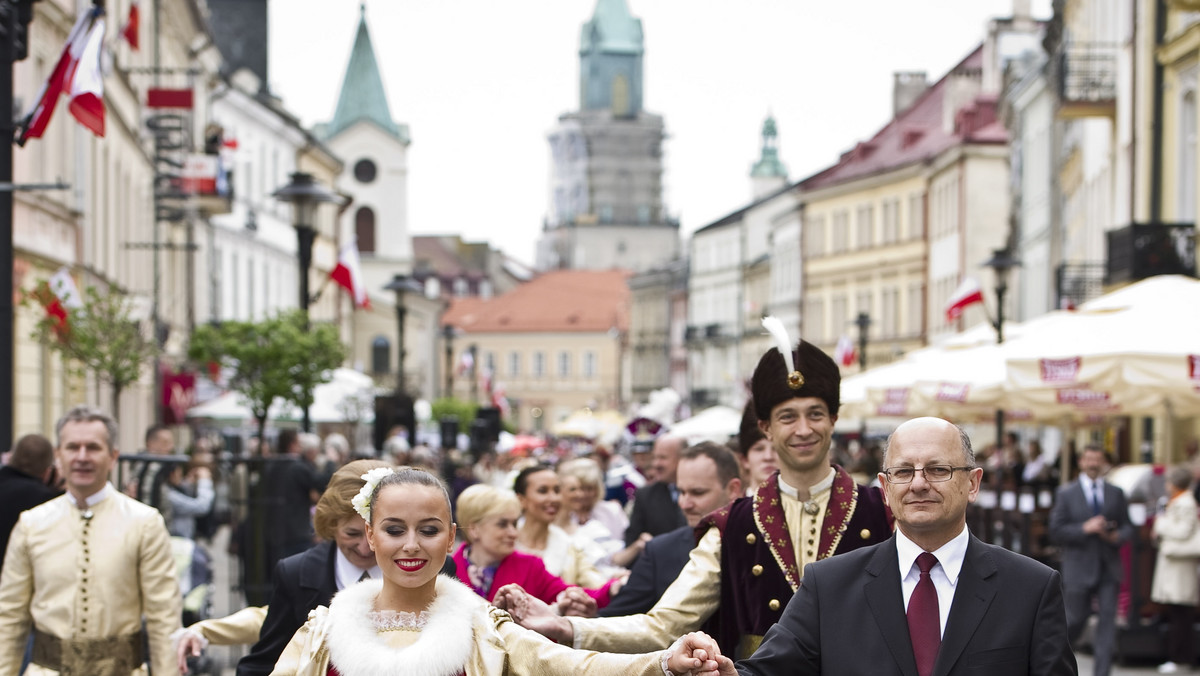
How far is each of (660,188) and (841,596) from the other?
173785mm

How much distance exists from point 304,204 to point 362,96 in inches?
3459

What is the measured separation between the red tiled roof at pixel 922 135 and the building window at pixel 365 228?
28.5 meters

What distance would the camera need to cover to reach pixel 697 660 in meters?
4.94

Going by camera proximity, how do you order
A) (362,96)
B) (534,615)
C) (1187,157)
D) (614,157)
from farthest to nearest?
(614,157)
(362,96)
(1187,157)
(534,615)

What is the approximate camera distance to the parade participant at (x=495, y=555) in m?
7.71

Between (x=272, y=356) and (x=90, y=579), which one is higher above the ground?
(x=272, y=356)

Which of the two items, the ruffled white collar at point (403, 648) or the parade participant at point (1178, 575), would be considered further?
the parade participant at point (1178, 575)

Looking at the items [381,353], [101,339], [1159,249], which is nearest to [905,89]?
[381,353]

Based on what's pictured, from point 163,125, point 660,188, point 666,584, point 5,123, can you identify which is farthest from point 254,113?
point 660,188

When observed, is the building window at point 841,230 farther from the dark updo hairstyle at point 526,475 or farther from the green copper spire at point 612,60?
the green copper spire at point 612,60

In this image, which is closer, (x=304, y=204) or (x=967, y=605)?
(x=967, y=605)

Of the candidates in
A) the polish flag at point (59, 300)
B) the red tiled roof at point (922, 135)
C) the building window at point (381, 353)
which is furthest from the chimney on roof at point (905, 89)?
the polish flag at point (59, 300)

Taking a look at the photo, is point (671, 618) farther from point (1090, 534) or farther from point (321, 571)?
point (1090, 534)

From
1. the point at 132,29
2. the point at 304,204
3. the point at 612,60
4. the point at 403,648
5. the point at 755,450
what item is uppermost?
the point at 612,60
